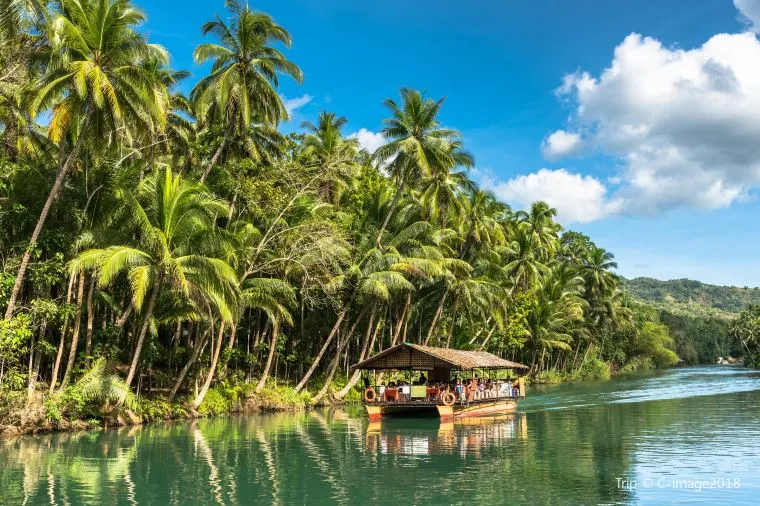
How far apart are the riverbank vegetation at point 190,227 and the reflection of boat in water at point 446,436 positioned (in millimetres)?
6855

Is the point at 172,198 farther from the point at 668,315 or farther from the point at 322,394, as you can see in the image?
the point at 668,315

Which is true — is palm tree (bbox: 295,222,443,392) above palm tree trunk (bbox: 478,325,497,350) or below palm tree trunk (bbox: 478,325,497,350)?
above

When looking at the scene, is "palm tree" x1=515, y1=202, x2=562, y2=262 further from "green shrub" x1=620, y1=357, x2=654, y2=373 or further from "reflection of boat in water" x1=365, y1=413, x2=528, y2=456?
"green shrub" x1=620, y1=357, x2=654, y2=373

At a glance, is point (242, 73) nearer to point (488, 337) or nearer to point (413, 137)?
point (413, 137)

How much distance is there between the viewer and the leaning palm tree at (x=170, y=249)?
71.1 ft

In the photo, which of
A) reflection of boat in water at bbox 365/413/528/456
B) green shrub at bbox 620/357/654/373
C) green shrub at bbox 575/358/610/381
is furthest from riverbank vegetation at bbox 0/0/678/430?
green shrub at bbox 620/357/654/373

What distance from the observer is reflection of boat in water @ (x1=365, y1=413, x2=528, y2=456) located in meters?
19.9

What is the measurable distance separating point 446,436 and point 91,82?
16392 millimetres

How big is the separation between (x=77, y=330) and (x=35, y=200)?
4756mm

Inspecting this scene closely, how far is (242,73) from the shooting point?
28453mm

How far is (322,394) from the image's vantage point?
34750mm

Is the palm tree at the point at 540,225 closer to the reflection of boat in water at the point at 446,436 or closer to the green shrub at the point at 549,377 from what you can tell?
the green shrub at the point at 549,377

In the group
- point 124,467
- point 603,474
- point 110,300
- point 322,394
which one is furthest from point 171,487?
point 322,394

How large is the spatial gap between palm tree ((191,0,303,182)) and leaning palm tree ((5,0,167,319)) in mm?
5510
